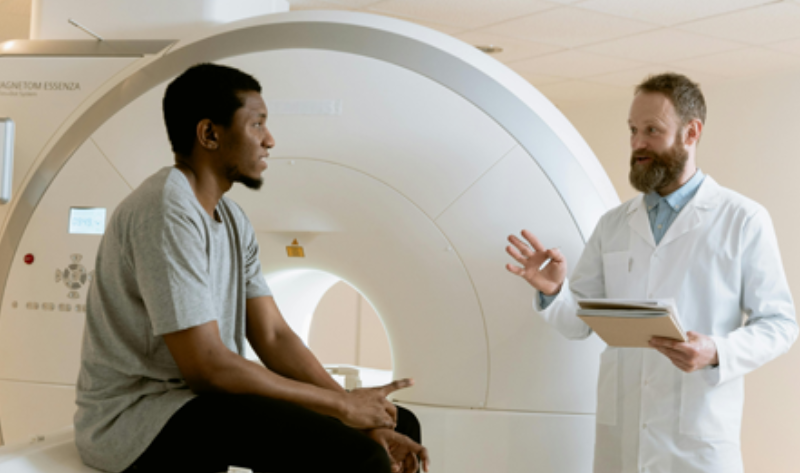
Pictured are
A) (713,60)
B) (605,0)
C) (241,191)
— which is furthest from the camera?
(713,60)

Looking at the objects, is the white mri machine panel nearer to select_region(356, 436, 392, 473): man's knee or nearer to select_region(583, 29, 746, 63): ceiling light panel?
select_region(356, 436, 392, 473): man's knee

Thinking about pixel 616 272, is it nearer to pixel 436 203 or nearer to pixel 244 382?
pixel 436 203

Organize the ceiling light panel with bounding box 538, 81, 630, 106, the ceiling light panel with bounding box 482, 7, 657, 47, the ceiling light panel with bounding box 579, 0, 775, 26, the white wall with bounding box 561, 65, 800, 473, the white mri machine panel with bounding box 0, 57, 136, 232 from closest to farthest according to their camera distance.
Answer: the white mri machine panel with bounding box 0, 57, 136, 232 → the ceiling light panel with bounding box 579, 0, 775, 26 → the ceiling light panel with bounding box 482, 7, 657, 47 → the white wall with bounding box 561, 65, 800, 473 → the ceiling light panel with bounding box 538, 81, 630, 106

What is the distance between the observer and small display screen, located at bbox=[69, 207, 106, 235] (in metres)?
2.30

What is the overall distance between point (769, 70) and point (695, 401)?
308 centimetres

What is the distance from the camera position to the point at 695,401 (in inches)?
67.0

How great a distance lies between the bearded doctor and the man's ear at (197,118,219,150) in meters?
0.86

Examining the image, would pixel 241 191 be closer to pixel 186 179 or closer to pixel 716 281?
pixel 186 179

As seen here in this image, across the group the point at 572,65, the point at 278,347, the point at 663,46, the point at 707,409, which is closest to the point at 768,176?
the point at 663,46

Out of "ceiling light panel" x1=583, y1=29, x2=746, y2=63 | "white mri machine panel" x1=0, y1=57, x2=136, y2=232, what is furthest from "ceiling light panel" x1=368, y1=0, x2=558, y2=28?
"white mri machine panel" x1=0, y1=57, x2=136, y2=232

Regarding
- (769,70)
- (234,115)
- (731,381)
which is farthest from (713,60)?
(234,115)

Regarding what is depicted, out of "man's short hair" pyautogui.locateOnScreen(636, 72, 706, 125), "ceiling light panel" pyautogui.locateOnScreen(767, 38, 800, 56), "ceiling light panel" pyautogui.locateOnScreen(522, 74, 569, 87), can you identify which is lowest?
"man's short hair" pyautogui.locateOnScreen(636, 72, 706, 125)

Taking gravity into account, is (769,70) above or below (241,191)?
above

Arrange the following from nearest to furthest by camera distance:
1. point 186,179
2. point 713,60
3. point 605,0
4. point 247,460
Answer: point 247,460, point 186,179, point 605,0, point 713,60
